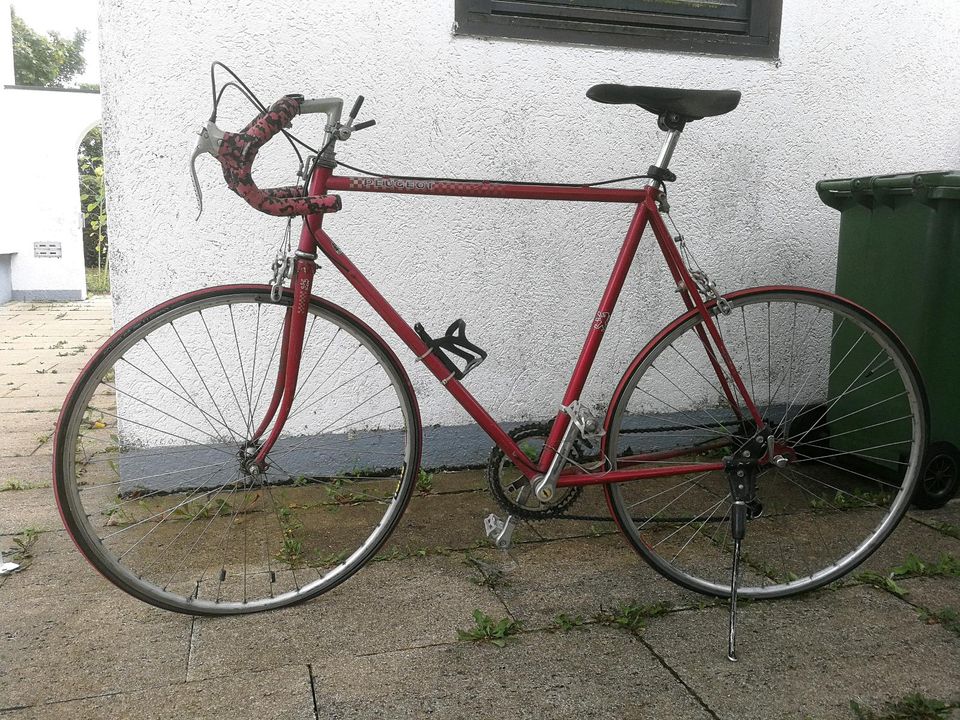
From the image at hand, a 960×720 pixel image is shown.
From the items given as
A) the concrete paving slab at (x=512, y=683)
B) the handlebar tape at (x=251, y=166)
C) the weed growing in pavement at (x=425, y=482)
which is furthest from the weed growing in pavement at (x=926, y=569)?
the handlebar tape at (x=251, y=166)

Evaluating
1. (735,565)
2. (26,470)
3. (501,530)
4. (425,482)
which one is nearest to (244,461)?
(501,530)

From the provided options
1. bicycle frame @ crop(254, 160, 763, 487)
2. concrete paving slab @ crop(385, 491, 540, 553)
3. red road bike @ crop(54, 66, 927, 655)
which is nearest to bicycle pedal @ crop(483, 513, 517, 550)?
red road bike @ crop(54, 66, 927, 655)

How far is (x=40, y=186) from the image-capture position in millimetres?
12719

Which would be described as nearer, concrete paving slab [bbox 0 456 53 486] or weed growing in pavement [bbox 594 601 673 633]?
weed growing in pavement [bbox 594 601 673 633]

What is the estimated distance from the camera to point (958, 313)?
292 centimetres

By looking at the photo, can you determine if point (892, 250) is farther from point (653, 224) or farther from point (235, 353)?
point (235, 353)

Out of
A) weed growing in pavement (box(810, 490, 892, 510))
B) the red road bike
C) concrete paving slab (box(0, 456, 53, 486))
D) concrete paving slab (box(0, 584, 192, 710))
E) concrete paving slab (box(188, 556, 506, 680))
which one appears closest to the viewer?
concrete paving slab (box(0, 584, 192, 710))

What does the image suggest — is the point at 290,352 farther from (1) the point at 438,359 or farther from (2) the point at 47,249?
(2) the point at 47,249

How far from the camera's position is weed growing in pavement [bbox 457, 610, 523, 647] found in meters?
2.08

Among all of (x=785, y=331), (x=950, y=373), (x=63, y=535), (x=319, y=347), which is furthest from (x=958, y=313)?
(x=63, y=535)

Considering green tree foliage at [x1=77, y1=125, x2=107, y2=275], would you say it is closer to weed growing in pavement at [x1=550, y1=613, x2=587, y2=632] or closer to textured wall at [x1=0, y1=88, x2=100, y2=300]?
textured wall at [x1=0, y1=88, x2=100, y2=300]

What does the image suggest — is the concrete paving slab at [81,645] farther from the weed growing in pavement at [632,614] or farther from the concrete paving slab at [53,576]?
the weed growing in pavement at [632,614]

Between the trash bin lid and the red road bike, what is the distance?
0.52 m

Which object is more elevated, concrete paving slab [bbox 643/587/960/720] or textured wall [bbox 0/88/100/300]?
textured wall [bbox 0/88/100/300]
